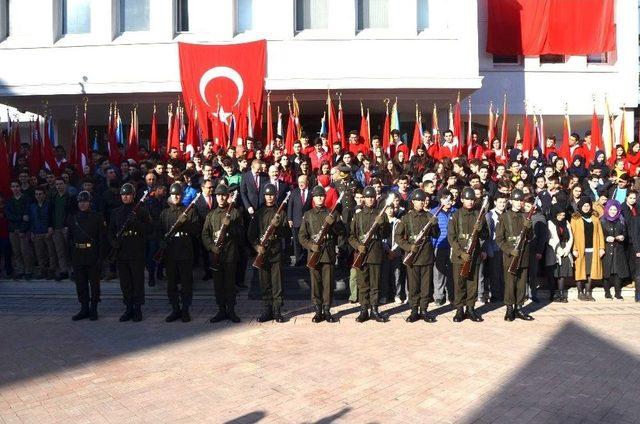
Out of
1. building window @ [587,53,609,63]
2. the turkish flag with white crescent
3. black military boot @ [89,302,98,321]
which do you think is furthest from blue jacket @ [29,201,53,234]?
building window @ [587,53,609,63]

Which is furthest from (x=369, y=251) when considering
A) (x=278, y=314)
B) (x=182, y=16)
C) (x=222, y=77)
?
(x=182, y=16)

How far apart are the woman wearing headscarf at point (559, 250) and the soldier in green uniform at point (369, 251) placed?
3217mm

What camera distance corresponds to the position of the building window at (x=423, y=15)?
739 inches

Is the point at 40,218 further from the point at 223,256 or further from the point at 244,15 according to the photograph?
the point at 244,15

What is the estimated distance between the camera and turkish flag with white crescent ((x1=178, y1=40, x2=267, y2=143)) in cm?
1756

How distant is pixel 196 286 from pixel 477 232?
5.16 m

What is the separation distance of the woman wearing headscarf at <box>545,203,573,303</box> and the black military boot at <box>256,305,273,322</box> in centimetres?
495

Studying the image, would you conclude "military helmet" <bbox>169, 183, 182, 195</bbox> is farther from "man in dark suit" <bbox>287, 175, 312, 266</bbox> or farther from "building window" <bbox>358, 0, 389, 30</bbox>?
"building window" <bbox>358, 0, 389, 30</bbox>

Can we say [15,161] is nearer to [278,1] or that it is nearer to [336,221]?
[278,1]

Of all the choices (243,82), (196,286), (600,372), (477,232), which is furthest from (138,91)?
(600,372)

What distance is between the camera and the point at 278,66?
1811 centimetres

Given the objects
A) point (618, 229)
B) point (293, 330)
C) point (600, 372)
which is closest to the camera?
point (600, 372)

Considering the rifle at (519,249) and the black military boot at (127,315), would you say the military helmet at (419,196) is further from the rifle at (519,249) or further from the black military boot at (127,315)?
the black military boot at (127,315)

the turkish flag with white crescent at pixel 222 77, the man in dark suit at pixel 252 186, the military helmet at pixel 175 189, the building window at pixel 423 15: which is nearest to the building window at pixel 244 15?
the turkish flag with white crescent at pixel 222 77
